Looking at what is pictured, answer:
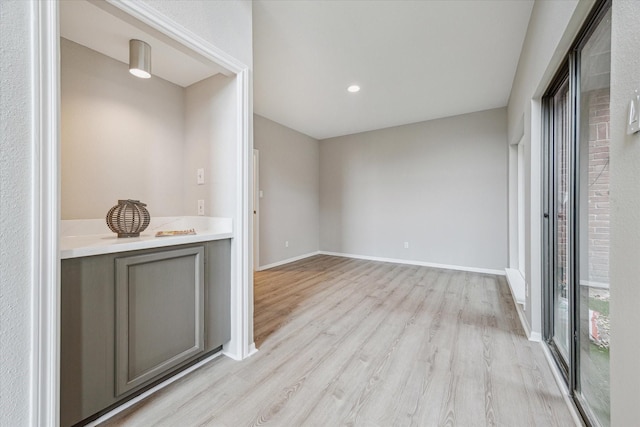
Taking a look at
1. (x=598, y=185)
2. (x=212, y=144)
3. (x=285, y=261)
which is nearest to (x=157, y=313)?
(x=212, y=144)

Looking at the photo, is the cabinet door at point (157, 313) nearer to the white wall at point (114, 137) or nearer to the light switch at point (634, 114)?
the white wall at point (114, 137)

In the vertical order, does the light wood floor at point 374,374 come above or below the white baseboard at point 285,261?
below

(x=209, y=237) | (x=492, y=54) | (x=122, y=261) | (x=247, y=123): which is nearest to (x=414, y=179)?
(x=492, y=54)

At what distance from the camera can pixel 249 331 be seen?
1.87 metres

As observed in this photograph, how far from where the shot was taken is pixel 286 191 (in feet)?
16.1

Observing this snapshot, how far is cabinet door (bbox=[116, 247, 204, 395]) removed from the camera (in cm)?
130

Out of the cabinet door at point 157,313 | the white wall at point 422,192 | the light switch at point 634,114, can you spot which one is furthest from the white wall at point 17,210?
the white wall at point 422,192

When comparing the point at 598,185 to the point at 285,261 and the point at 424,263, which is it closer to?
the point at 424,263

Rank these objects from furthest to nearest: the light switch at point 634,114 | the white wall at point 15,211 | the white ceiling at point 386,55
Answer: the white ceiling at point 386,55 → the white wall at point 15,211 → the light switch at point 634,114


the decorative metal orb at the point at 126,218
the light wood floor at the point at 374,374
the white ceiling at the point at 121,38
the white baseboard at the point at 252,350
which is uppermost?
the white ceiling at the point at 121,38

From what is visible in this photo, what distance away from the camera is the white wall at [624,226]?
0.71m

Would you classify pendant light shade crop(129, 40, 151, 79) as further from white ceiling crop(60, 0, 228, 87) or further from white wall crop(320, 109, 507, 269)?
white wall crop(320, 109, 507, 269)

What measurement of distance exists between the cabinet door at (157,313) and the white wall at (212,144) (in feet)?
1.49

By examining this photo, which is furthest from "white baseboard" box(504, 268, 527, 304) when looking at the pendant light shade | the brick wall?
the pendant light shade
